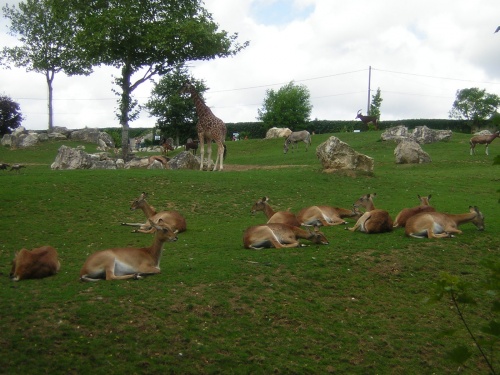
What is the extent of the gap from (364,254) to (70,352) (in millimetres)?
6232

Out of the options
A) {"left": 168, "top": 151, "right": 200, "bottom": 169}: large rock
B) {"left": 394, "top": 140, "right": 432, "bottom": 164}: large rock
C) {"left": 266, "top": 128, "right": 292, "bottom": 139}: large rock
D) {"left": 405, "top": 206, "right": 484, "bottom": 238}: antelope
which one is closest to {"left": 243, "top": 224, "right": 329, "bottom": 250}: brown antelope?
{"left": 405, "top": 206, "right": 484, "bottom": 238}: antelope

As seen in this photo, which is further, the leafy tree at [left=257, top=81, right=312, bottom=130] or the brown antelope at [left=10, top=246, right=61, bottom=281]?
A: the leafy tree at [left=257, top=81, right=312, bottom=130]

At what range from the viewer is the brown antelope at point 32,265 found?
1019 cm

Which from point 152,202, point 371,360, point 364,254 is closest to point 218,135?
point 152,202

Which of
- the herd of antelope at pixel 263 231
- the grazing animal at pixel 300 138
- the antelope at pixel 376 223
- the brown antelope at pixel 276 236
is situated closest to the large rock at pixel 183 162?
the herd of antelope at pixel 263 231

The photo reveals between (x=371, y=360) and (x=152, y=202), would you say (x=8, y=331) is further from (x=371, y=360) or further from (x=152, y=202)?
(x=152, y=202)

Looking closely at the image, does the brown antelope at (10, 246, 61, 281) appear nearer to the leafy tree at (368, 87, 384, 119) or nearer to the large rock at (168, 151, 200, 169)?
the large rock at (168, 151, 200, 169)

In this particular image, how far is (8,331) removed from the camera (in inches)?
326

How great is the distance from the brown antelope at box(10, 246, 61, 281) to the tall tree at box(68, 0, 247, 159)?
24375 millimetres

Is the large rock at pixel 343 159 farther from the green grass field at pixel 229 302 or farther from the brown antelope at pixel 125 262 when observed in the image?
the brown antelope at pixel 125 262

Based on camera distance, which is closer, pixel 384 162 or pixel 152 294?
pixel 152 294

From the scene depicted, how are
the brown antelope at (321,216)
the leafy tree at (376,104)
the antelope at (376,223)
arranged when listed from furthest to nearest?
1. the leafy tree at (376,104)
2. the brown antelope at (321,216)
3. the antelope at (376,223)

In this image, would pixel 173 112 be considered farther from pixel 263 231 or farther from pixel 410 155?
pixel 263 231

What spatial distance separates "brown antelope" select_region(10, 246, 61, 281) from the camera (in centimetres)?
1019
